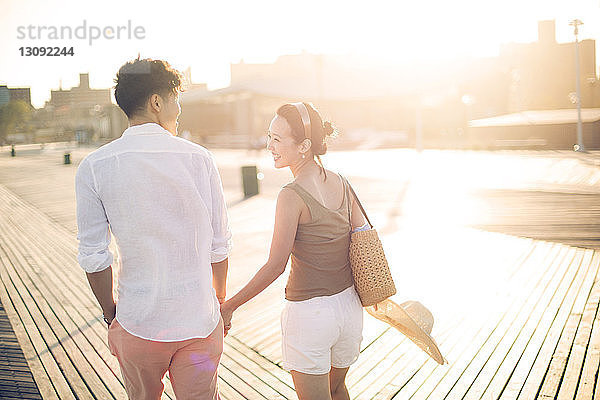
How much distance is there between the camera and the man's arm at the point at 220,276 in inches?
89.8

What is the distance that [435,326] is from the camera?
5445mm

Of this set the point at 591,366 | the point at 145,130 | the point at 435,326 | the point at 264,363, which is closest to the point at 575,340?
the point at 591,366

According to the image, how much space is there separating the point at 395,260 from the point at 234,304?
5.99 m

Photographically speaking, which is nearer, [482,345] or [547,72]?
[482,345]

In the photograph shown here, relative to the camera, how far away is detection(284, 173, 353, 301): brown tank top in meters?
2.46

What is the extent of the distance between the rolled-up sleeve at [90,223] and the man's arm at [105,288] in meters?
0.03

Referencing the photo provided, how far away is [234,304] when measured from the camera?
94.9 inches

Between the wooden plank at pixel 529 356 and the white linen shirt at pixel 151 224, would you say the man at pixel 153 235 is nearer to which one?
the white linen shirt at pixel 151 224

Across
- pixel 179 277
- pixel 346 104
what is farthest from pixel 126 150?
pixel 346 104

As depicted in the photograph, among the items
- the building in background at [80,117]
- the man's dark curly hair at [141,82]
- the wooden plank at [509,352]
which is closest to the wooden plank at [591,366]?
the wooden plank at [509,352]

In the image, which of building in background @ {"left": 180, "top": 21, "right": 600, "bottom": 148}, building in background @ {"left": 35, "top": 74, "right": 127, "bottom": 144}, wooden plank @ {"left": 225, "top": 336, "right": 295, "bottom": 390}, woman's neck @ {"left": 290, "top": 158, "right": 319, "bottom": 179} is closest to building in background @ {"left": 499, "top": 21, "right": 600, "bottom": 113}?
building in background @ {"left": 180, "top": 21, "right": 600, "bottom": 148}

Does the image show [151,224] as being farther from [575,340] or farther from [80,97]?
[80,97]

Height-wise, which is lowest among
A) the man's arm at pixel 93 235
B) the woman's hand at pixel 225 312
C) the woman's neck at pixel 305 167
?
the woman's hand at pixel 225 312

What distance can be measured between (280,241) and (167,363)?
2.16 ft
